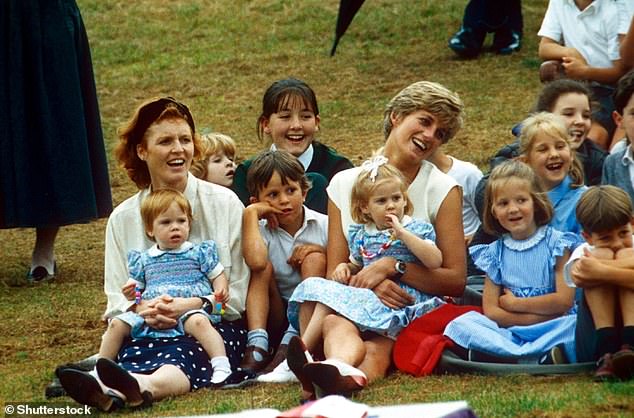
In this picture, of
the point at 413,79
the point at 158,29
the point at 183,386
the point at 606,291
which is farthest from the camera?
the point at 158,29

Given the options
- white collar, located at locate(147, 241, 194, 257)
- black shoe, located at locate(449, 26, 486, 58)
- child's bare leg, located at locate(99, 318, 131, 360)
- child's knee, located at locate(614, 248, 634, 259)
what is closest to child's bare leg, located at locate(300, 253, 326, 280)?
white collar, located at locate(147, 241, 194, 257)

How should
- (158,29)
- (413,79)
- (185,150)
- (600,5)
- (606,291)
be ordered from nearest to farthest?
(606,291)
(185,150)
(600,5)
(413,79)
(158,29)

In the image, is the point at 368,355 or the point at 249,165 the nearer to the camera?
the point at 368,355

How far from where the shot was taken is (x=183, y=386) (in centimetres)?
556

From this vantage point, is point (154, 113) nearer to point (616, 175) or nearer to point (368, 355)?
point (368, 355)

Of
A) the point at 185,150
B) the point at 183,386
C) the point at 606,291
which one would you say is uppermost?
the point at 185,150

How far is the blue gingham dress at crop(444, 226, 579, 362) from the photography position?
5.53 metres

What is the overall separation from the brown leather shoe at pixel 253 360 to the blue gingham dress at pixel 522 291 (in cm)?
79

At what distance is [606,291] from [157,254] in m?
1.83

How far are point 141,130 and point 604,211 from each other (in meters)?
2.04

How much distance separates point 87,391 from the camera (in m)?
5.32

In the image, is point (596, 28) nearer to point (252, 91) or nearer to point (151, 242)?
point (151, 242)

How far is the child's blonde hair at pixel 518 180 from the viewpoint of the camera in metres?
5.75

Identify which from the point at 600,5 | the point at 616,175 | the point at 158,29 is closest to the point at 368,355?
the point at 616,175
